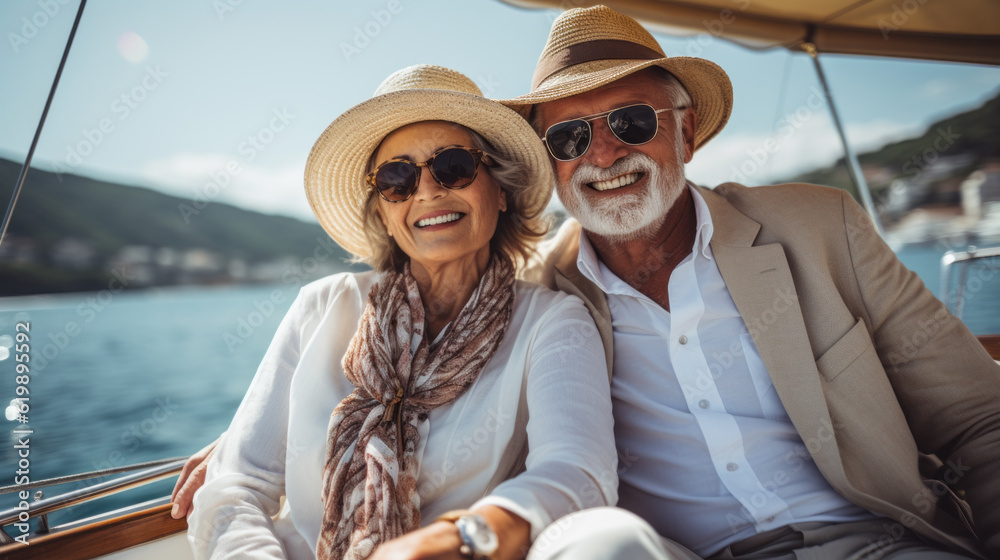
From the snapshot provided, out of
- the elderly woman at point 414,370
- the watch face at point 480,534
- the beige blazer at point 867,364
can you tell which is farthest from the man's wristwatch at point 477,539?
the beige blazer at point 867,364

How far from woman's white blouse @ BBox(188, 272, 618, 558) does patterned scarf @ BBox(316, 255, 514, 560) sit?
0.19 feet

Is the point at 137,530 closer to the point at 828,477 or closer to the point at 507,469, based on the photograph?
the point at 507,469

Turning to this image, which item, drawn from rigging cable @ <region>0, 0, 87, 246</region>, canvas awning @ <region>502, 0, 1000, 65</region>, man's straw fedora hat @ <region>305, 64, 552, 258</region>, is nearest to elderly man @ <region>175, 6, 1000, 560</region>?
man's straw fedora hat @ <region>305, 64, 552, 258</region>

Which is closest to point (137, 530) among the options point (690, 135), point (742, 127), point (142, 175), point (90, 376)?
point (690, 135)

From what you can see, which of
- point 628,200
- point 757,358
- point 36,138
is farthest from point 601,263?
point 36,138

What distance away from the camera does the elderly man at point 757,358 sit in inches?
61.6

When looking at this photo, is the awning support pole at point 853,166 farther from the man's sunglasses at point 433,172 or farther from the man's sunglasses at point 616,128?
the man's sunglasses at point 433,172

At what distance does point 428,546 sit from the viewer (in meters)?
0.92

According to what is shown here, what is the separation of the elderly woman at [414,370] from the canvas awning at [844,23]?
1700 mm

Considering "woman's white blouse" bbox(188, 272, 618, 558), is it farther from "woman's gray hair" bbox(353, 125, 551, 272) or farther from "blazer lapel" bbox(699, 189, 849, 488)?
"blazer lapel" bbox(699, 189, 849, 488)

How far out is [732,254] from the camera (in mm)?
1764

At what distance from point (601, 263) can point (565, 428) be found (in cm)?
81

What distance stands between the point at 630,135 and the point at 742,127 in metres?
54.4

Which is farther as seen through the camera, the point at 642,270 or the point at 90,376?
the point at 90,376
